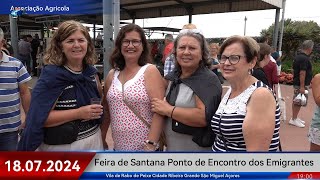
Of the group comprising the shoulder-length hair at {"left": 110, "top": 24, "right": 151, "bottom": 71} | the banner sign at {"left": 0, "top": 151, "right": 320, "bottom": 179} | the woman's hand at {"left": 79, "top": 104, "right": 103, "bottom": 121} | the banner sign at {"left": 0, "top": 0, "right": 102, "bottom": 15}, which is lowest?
the banner sign at {"left": 0, "top": 151, "right": 320, "bottom": 179}

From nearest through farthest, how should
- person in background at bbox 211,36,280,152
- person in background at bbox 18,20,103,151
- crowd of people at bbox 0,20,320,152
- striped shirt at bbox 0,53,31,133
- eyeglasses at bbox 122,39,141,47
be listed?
person in background at bbox 211,36,280,152
crowd of people at bbox 0,20,320,152
person in background at bbox 18,20,103,151
eyeglasses at bbox 122,39,141,47
striped shirt at bbox 0,53,31,133

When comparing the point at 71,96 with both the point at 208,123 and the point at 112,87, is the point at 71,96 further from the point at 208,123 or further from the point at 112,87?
the point at 208,123

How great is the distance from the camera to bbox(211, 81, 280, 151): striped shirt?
170cm

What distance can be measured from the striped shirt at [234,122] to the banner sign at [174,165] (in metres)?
0.28

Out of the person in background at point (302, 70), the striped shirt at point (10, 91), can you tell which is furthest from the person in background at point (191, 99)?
the person in background at point (302, 70)

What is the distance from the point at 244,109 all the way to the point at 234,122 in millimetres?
93

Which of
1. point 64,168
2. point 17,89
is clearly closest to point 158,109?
point 64,168

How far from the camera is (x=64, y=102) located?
6.44 ft

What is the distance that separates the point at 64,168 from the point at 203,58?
1205 mm

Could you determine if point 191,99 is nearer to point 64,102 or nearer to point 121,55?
point 121,55

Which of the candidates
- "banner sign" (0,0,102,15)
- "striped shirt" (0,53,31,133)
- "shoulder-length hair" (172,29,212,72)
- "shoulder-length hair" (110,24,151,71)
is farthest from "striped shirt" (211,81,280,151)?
"banner sign" (0,0,102,15)

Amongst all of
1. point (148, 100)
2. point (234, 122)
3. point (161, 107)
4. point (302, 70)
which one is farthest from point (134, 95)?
point (302, 70)

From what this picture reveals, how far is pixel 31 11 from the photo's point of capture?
586 centimetres

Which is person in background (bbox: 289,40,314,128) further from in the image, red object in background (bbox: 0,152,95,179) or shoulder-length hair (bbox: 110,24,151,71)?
red object in background (bbox: 0,152,95,179)
